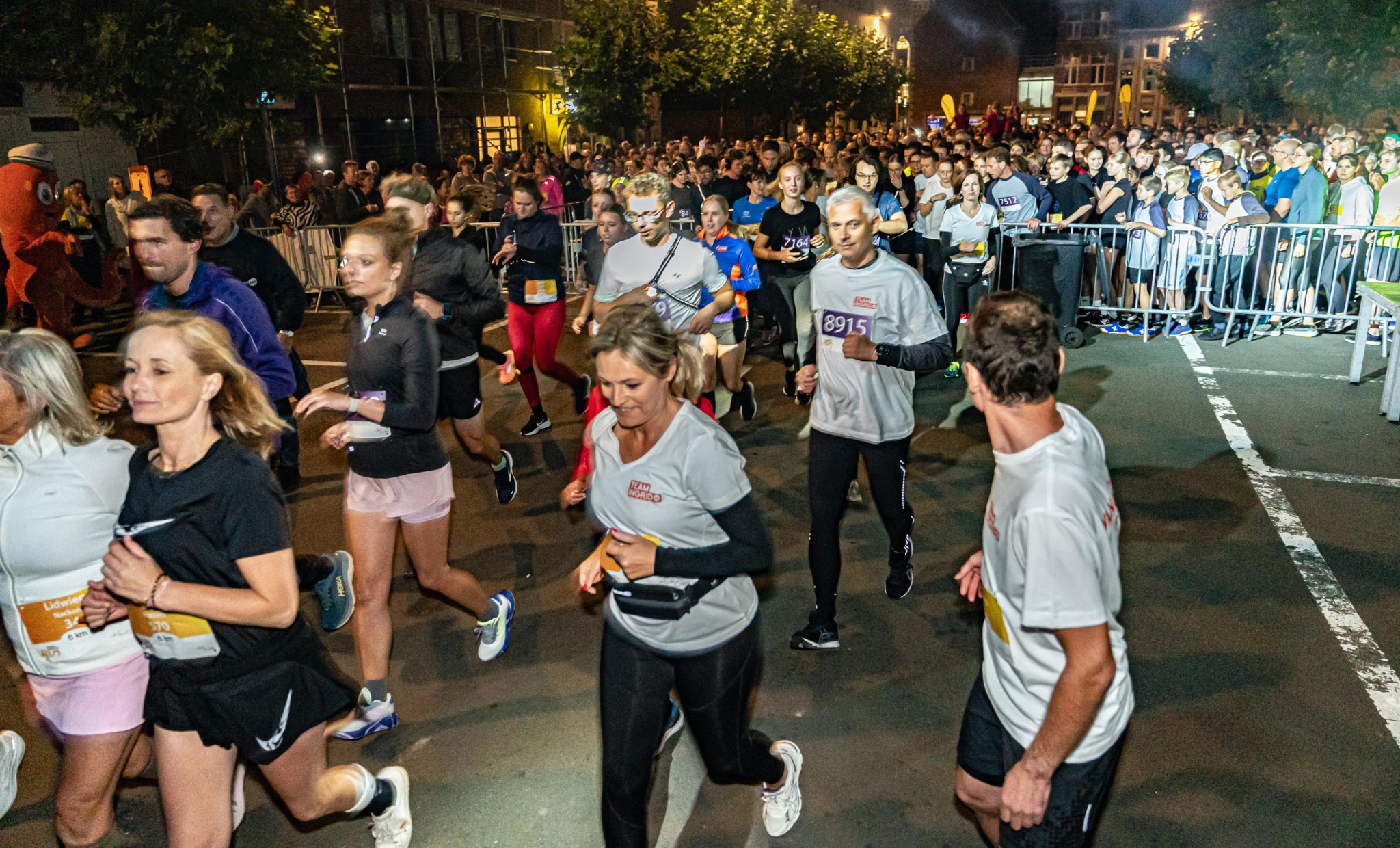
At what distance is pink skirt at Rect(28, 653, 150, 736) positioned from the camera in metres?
3.08

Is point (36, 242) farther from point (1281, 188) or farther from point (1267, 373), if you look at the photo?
point (1281, 188)

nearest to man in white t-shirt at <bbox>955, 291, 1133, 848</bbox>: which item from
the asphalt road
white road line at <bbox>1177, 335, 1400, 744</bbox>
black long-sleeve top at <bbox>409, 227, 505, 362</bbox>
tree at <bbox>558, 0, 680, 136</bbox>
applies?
the asphalt road

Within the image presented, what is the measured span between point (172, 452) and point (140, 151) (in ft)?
84.9

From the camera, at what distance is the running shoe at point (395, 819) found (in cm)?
367

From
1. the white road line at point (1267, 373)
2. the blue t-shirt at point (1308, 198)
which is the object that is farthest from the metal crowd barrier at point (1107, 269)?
the white road line at point (1267, 373)

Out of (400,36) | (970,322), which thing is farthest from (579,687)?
(400,36)

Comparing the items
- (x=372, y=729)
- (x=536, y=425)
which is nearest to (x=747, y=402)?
(x=536, y=425)

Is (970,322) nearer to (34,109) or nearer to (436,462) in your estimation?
(436,462)

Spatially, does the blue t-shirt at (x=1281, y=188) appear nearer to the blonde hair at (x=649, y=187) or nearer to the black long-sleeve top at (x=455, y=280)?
the blonde hair at (x=649, y=187)

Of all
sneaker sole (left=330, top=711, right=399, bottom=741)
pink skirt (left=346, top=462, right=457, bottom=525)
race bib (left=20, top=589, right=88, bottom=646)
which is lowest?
Answer: sneaker sole (left=330, top=711, right=399, bottom=741)

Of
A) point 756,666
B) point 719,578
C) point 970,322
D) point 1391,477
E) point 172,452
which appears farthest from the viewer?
point 1391,477

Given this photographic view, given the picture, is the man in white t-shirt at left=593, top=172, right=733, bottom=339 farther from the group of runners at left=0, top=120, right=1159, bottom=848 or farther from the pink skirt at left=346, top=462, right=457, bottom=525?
the pink skirt at left=346, top=462, right=457, bottom=525

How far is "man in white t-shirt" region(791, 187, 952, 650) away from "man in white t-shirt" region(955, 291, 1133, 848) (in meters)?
2.20

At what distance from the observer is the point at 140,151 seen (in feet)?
81.4
